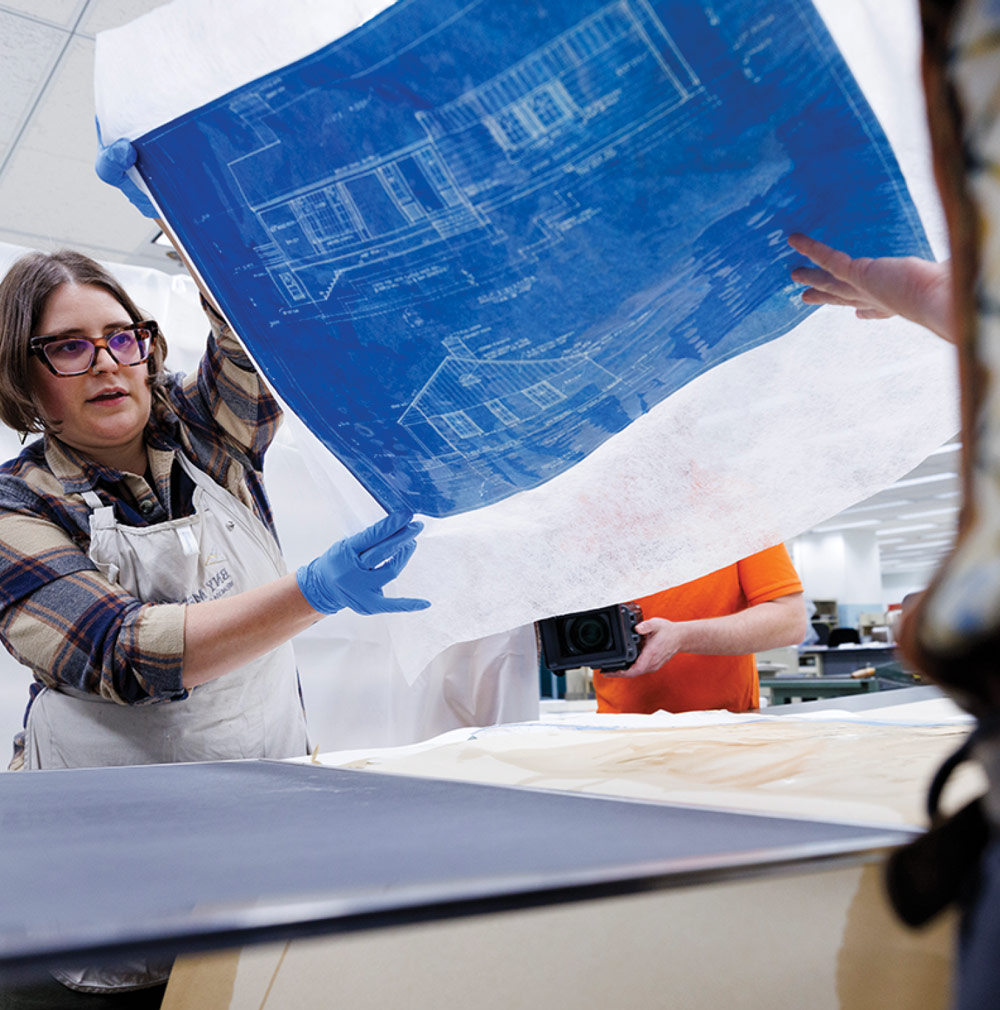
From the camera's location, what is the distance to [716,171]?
54 cm

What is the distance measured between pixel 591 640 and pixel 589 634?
0.01 metres

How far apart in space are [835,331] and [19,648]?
3.43 feet

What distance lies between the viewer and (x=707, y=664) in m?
Answer: 1.65

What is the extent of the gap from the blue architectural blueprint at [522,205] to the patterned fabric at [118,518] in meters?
0.45

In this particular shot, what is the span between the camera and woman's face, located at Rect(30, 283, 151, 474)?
4.00ft

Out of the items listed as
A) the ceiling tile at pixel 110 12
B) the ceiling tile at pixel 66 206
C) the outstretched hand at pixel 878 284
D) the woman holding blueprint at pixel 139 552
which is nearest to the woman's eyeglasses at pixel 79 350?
the woman holding blueprint at pixel 139 552

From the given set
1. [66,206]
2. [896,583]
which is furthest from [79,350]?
[896,583]

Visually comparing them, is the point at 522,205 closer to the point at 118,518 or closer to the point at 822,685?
the point at 118,518

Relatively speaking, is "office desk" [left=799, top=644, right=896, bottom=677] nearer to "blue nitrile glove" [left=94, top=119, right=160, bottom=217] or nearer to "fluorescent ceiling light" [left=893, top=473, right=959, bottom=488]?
"fluorescent ceiling light" [left=893, top=473, right=959, bottom=488]

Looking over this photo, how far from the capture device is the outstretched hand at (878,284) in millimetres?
456

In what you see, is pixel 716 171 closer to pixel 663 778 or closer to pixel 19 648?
pixel 663 778

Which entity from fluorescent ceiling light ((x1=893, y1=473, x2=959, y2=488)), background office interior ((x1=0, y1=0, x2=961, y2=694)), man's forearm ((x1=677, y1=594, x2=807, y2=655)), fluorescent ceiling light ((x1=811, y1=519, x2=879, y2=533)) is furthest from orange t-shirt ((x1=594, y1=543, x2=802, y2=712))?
fluorescent ceiling light ((x1=811, y1=519, x2=879, y2=533))

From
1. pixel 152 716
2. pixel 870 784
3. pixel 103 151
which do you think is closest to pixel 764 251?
pixel 870 784

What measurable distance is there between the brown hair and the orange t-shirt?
1.08 meters
